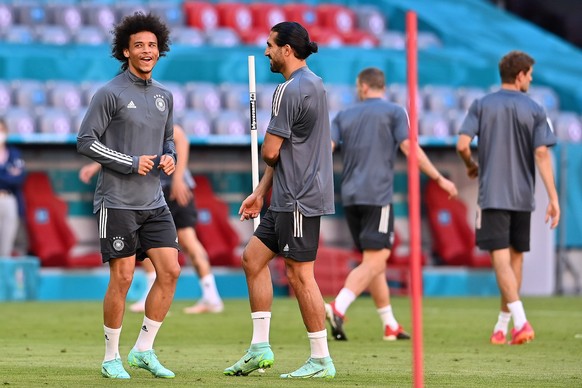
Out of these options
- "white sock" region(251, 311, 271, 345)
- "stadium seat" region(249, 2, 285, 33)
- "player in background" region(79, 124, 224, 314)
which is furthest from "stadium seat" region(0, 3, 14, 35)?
"white sock" region(251, 311, 271, 345)

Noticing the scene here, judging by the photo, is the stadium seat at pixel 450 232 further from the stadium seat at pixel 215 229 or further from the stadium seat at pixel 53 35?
the stadium seat at pixel 53 35

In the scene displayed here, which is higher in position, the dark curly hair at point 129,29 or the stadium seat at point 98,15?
the stadium seat at point 98,15

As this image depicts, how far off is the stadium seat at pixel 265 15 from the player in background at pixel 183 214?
10281 millimetres

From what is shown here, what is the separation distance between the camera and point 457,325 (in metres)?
14.4

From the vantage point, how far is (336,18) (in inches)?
1040

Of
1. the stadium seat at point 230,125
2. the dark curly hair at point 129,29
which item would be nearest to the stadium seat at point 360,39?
the stadium seat at point 230,125

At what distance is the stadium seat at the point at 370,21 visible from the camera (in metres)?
26.3

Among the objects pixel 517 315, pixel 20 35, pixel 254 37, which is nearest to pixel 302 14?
pixel 254 37

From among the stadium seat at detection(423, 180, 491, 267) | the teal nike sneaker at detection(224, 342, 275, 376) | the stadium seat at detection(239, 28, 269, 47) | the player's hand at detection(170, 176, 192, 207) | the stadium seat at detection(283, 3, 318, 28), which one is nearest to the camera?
the teal nike sneaker at detection(224, 342, 275, 376)

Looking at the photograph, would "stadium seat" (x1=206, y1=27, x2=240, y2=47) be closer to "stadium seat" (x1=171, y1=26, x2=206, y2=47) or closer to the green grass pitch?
"stadium seat" (x1=171, y1=26, x2=206, y2=47)

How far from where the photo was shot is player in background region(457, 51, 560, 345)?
39.5ft

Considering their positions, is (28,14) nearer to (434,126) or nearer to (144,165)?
(434,126)

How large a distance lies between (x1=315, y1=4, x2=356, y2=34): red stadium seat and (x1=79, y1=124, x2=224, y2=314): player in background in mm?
11044

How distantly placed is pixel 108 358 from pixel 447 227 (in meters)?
13.4
